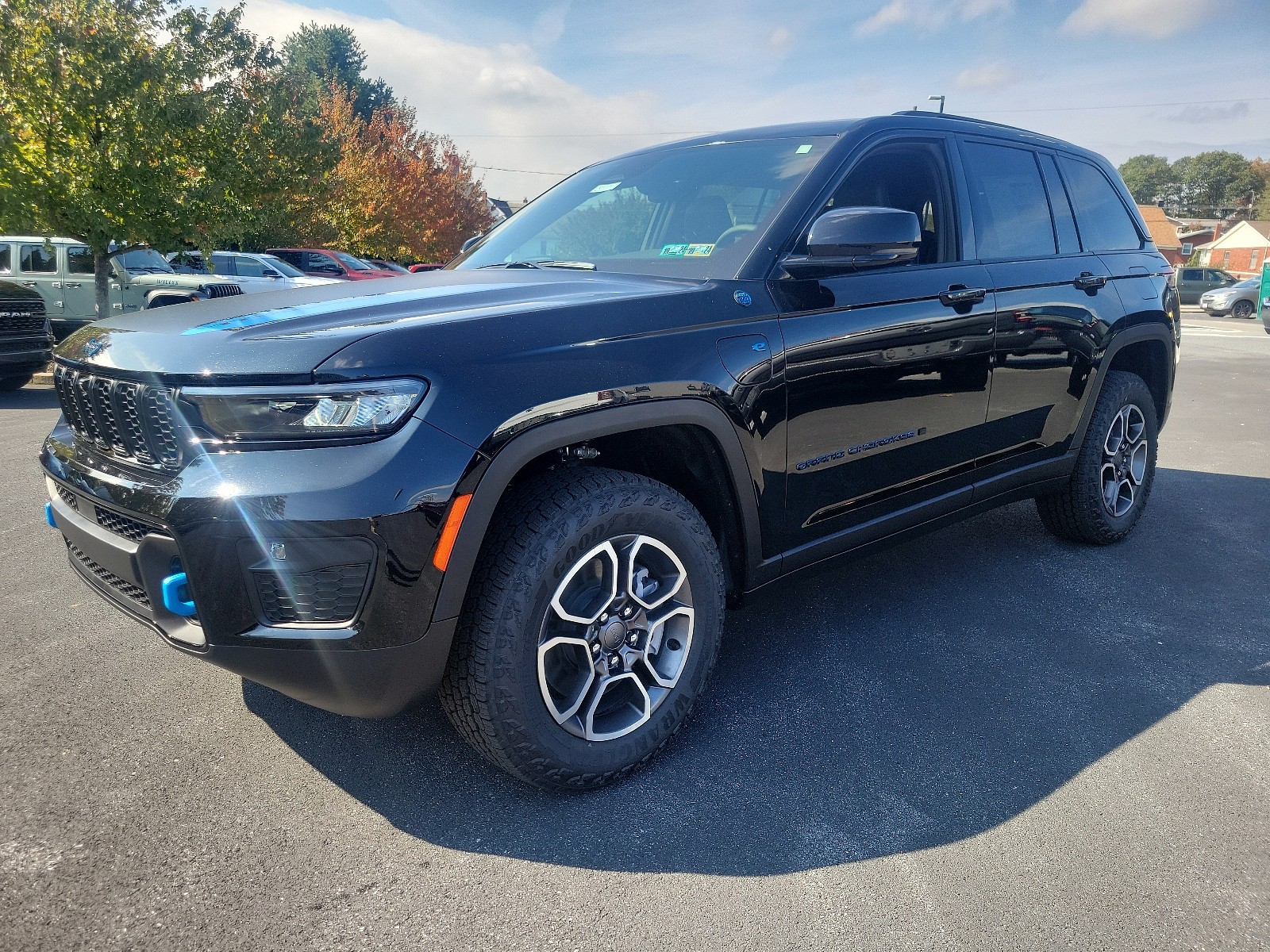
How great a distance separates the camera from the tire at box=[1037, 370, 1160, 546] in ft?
13.6

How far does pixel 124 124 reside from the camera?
1042cm

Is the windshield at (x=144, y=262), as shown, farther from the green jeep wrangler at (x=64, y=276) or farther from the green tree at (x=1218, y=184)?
the green tree at (x=1218, y=184)

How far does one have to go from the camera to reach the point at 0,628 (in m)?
3.29

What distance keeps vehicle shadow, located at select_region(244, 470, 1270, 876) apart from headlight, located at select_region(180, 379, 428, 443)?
1036mm

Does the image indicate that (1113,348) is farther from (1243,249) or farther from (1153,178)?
(1153,178)

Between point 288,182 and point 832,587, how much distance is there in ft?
37.7

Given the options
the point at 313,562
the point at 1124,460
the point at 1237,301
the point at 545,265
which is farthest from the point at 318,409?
the point at 1237,301

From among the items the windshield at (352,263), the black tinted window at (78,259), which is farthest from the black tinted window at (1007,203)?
the windshield at (352,263)

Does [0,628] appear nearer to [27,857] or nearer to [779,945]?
[27,857]

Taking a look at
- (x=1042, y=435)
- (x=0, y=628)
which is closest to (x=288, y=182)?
(x=0, y=628)

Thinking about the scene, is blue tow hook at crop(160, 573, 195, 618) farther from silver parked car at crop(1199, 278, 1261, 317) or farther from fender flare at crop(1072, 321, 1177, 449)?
silver parked car at crop(1199, 278, 1261, 317)

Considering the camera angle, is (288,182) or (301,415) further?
(288,182)

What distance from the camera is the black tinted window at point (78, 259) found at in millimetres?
12125

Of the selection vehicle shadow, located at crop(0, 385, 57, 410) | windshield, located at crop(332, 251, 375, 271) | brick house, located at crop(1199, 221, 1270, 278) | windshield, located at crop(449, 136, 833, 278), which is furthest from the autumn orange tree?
brick house, located at crop(1199, 221, 1270, 278)
